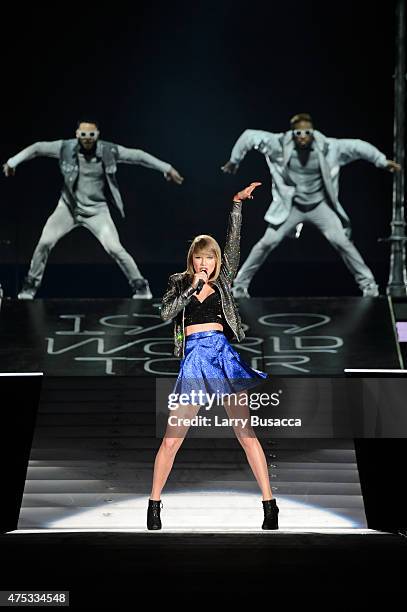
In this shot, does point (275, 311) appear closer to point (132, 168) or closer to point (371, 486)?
point (132, 168)

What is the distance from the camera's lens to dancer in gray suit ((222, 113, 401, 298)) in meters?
11.3

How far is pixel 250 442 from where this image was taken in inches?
201

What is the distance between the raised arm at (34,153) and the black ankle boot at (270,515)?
22.9ft

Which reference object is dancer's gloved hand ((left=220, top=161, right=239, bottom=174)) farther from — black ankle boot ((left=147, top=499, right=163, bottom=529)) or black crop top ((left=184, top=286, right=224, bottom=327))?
black ankle boot ((left=147, top=499, right=163, bottom=529))

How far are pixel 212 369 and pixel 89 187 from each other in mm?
6532

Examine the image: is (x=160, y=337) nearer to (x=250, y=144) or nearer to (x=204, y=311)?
(x=250, y=144)

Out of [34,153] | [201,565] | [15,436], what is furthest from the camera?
[34,153]

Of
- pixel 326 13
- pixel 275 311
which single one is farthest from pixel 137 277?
pixel 326 13

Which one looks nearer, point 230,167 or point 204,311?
point 204,311

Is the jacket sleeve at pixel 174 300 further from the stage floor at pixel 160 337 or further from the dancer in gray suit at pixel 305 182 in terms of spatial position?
the dancer in gray suit at pixel 305 182

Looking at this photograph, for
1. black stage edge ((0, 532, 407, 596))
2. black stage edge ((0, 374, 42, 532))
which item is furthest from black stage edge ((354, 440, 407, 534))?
black stage edge ((0, 374, 42, 532))

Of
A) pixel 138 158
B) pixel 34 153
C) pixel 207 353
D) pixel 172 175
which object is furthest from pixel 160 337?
pixel 207 353

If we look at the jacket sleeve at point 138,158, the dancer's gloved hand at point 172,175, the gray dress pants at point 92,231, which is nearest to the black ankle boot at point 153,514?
the gray dress pants at point 92,231

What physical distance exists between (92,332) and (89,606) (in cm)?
672
